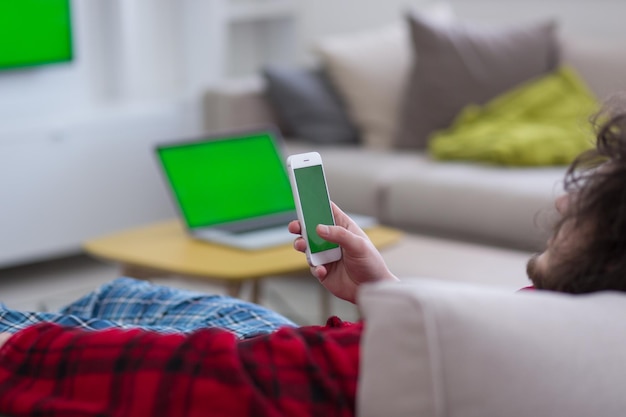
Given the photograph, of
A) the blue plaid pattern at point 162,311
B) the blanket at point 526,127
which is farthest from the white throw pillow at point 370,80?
the blue plaid pattern at point 162,311

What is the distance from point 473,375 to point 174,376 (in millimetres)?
302

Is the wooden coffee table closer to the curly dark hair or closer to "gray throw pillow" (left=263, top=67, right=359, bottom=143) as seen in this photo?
"gray throw pillow" (left=263, top=67, right=359, bottom=143)

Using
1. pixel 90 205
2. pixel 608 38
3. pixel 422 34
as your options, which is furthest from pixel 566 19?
pixel 90 205

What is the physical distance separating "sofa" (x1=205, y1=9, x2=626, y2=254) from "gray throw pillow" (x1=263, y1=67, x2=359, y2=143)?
31 millimetres

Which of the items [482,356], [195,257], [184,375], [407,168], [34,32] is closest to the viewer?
[482,356]

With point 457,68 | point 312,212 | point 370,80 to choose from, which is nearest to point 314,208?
point 312,212

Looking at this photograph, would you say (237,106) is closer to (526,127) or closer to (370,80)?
(370,80)

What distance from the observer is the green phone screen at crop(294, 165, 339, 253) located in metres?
1.52

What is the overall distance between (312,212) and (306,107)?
2.68 metres

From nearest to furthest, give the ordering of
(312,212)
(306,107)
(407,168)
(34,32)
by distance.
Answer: (312,212)
(407,168)
(34,32)
(306,107)

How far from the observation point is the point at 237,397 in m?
1.03

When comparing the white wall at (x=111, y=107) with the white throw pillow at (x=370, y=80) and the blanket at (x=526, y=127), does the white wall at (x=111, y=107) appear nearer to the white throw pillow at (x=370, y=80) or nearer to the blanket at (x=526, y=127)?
the blanket at (x=526, y=127)

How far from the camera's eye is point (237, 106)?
13.8 feet

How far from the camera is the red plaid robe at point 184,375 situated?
3.42ft
